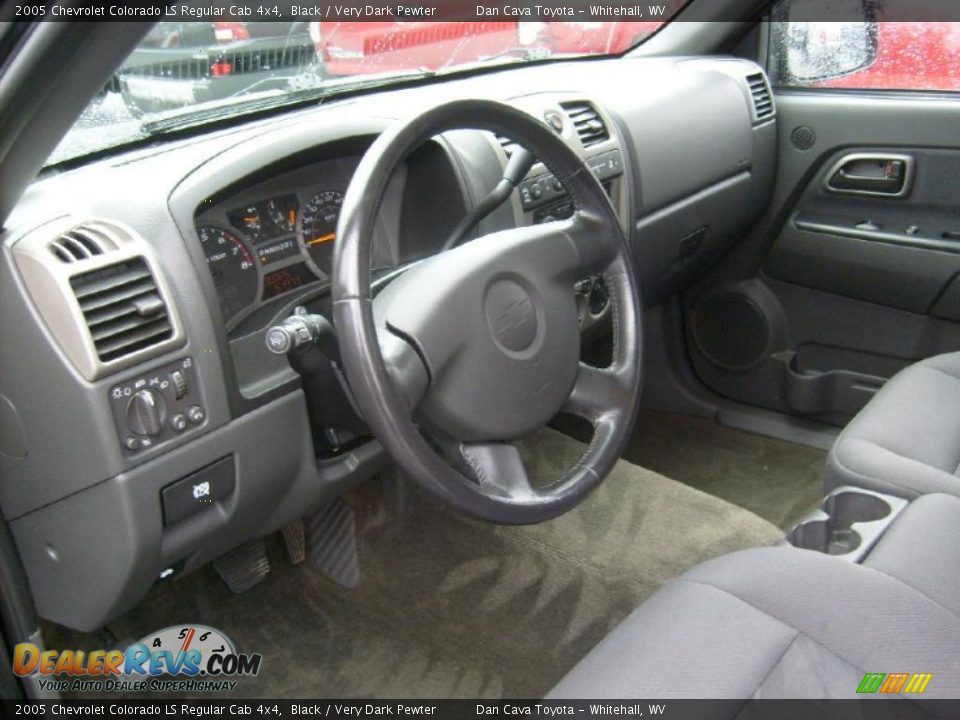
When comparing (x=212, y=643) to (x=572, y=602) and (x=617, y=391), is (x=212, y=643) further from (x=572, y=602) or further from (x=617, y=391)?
(x=617, y=391)

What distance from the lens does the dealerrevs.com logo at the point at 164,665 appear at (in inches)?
66.0

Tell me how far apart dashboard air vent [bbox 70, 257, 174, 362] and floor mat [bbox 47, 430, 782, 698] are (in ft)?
2.45

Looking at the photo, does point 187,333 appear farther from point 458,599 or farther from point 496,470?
point 458,599

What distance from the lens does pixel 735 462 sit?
2490 millimetres

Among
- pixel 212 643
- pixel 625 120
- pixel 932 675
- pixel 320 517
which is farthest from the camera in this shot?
pixel 625 120

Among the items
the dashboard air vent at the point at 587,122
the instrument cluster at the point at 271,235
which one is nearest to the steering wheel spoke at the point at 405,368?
the instrument cluster at the point at 271,235

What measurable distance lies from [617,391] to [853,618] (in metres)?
0.46

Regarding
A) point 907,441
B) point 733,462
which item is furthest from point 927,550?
point 733,462

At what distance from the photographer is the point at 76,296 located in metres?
1.14

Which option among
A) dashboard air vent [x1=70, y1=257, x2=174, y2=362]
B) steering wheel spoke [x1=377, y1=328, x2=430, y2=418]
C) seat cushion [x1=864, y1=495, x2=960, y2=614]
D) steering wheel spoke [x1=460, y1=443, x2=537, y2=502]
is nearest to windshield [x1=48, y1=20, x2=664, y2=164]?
dashboard air vent [x1=70, y1=257, x2=174, y2=362]

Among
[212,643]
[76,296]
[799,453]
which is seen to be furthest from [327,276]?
[799,453]

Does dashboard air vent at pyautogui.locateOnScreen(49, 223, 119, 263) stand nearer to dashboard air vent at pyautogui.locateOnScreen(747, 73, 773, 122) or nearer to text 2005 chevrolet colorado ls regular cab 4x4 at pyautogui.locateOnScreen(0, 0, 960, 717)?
text 2005 chevrolet colorado ls regular cab 4x4 at pyautogui.locateOnScreen(0, 0, 960, 717)

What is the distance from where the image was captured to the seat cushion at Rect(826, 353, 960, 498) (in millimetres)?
1426

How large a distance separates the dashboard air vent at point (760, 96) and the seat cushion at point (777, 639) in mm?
1588
